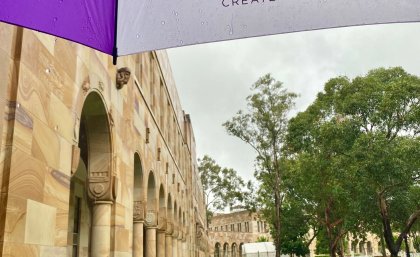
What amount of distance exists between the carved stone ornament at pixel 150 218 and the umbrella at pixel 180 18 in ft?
35.4

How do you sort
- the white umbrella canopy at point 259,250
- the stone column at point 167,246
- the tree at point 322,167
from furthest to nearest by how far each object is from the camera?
the white umbrella canopy at point 259,250 < the tree at point 322,167 < the stone column at point 167,246

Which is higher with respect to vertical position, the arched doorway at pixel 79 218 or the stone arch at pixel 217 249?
the arched doorway at pixel 79 218

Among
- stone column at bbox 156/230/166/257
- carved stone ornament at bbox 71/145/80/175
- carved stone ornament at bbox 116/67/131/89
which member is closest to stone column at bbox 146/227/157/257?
stone column at bbox 156/230/166/257

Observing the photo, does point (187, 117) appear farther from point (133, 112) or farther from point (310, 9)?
point (310, 9)

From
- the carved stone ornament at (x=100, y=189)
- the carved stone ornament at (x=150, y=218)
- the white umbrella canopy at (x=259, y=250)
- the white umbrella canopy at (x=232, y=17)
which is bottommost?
the white umbrella canopy at (x=259, y=250)

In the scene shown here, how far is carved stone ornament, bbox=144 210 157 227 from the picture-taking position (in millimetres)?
12836

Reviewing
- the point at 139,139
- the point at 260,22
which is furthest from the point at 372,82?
the point at 260,22

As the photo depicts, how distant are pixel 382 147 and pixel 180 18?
1662 cm

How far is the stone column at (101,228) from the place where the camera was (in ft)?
23.8

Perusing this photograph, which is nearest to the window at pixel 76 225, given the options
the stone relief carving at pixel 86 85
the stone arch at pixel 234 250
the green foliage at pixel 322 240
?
the stone relief carving at pixel 86 85

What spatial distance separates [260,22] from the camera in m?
2.42

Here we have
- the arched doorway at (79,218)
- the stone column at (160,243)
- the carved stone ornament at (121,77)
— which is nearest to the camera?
the carved stone ornament at (121,77)

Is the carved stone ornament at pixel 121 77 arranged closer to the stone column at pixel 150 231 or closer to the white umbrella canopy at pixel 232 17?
the white umbrella canopy at pixel 232 17

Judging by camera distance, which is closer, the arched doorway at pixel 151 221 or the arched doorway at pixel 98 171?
the arched doorway at pixel 98 171
